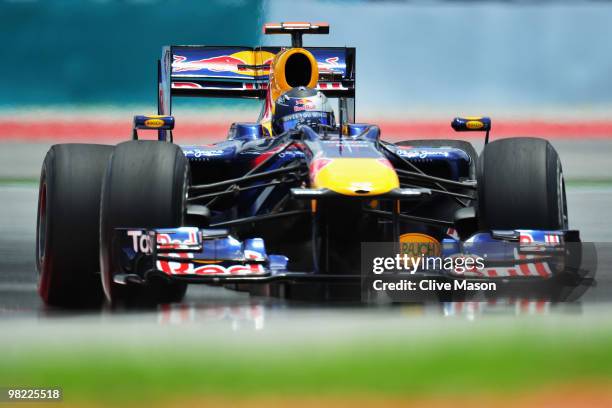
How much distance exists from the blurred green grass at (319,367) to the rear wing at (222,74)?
5657 mm

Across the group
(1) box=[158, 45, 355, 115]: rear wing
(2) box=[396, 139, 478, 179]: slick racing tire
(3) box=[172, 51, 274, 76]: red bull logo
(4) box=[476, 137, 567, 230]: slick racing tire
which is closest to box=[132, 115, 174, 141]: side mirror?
(2) box=[396, 139, 478, 179]: slick racing tire

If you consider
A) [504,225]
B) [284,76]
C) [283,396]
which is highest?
[284,76]

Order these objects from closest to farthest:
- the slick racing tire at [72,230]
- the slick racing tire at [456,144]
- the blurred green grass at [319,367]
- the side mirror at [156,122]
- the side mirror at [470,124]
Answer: the blurred green grass at [319,367] → the slick racing tire at [72,230] → the side mirror at [156,122] → the side mirror at [470,124] → the slick racing tire at [456,144]

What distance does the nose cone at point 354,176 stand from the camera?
7.72m

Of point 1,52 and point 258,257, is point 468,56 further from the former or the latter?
point 258,257

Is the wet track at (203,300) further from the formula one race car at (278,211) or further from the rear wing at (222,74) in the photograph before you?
the rear wing at (222,74)

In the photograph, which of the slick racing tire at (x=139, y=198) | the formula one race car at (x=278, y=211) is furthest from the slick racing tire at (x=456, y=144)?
the slick racing tire at (x=139, y=198)

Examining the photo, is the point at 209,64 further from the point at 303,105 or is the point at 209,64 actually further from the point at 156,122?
the point at 156,122

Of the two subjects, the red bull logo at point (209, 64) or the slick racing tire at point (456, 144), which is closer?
the slick racing tire at point (456, 144)

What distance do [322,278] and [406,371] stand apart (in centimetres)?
154

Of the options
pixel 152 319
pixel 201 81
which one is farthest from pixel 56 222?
pixel 201 81

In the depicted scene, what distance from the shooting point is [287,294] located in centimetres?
811

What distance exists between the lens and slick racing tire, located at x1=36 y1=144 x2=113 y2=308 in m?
8.55

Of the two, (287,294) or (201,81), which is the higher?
(201,81)
